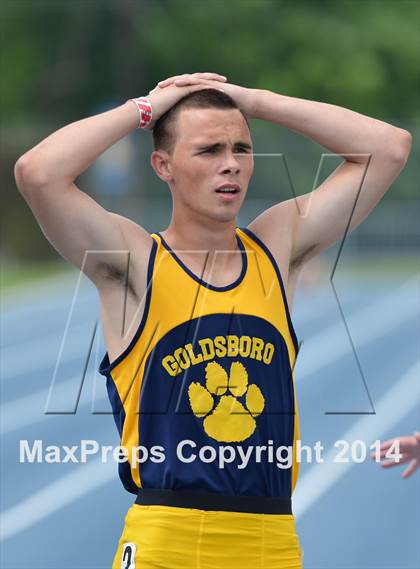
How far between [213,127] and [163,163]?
0.25 m

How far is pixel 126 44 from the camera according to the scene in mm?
35250

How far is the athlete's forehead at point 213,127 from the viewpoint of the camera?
13.6ft

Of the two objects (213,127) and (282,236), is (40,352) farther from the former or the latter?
(213,127)

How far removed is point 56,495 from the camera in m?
8.88

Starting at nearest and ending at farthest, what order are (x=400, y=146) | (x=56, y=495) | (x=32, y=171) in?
1. (x=32, y=171)
2. (x=400, y=146)
3. (x=56, y=495)

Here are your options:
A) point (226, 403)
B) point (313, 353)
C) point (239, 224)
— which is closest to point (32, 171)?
point (226, 403)

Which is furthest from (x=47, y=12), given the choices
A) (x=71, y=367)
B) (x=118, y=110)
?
(x=118, y=110)

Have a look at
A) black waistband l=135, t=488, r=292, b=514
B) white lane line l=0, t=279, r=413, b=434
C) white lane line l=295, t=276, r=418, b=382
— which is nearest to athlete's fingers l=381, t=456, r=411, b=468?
black waistband l=135, t=488, r=292, b=514

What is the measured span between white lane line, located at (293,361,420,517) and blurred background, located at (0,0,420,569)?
28mm

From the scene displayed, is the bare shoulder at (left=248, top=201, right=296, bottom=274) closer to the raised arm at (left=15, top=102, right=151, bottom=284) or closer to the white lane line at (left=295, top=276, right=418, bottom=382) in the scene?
the raised arm at (left=15, top=102, right=151, bottom=284)

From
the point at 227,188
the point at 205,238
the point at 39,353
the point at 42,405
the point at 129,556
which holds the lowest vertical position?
the point at 129,556

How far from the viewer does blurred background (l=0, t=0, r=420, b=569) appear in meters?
8.21

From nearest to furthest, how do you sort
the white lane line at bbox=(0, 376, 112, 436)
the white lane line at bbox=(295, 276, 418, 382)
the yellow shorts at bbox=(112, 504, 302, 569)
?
the yellow shorts at bbox=(112, 504, 302, 569), the white lane line at bbox=(0, 376, 112, 436), the white lane line at bbox=(295, 276, 418, 382)

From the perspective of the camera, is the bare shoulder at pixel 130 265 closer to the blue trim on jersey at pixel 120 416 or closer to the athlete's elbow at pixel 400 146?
the blue trim on jersey at pixel 120 416
